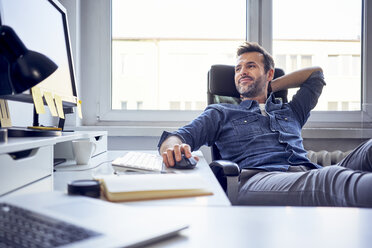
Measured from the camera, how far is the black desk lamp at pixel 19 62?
0.71 meters

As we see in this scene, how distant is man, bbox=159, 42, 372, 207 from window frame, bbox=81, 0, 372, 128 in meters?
0.41

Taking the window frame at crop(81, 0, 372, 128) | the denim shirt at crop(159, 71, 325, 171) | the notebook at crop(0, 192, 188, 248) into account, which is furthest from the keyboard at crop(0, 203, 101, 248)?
the window frame at crop(81, 0, 372, 128)

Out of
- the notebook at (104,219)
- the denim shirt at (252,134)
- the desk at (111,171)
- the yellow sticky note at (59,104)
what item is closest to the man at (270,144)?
the denim shirt at (252,134)

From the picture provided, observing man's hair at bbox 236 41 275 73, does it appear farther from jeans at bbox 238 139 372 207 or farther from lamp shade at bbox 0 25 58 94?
lamp shade at bbox 0 25 58 94

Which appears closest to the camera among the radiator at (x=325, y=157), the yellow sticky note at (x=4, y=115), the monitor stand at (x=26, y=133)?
the monitor stand at (x=26, y=133)

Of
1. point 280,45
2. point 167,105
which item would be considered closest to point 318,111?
point 280,45

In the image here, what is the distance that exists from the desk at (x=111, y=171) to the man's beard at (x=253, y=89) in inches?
26.5

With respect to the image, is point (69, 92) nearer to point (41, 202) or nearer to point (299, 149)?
point (41, 202)

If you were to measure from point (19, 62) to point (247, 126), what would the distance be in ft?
3.65

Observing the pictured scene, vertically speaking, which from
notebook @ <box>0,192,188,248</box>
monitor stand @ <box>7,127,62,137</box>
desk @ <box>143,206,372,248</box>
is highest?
monitor stand @ <box>7,127,62,137</box>

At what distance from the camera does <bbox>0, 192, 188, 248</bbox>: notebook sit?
0.36 meters

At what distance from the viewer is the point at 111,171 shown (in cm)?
96

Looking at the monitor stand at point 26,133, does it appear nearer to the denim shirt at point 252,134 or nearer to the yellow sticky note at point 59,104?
the yellow sticky note at point 59,104

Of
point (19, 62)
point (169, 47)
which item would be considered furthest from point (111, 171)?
point (169, 47)
